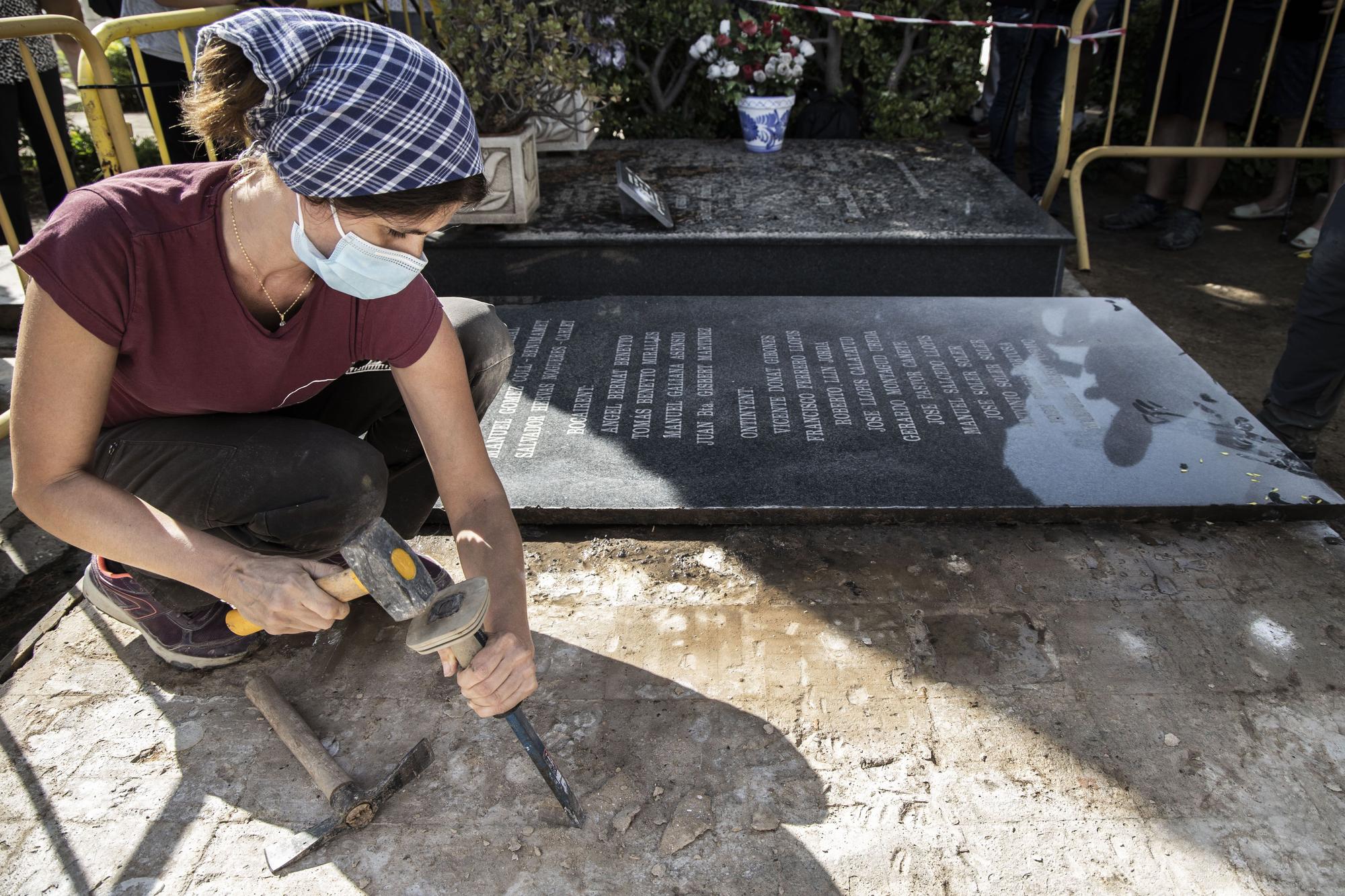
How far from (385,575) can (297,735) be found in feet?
2.29

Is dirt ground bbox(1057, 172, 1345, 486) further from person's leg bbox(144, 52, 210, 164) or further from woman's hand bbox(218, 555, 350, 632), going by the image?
person's leg bbox(144, 52, 210, 164)

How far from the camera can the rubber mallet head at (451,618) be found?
1308 mm

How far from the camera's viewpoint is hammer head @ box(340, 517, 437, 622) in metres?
1.34

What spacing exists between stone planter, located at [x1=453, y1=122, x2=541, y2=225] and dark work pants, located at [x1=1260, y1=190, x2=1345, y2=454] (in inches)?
114

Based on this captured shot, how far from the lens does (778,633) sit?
2.16m

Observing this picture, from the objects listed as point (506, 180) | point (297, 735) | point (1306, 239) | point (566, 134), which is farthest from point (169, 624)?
point (1306, 239)

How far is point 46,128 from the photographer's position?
392 centimetres

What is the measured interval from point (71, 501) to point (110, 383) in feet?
0.77

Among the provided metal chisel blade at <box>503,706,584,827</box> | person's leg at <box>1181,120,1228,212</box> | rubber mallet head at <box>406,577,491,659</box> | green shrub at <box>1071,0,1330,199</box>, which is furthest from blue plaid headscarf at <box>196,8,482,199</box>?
green shrub at <box>1071,0,1330,199</box>

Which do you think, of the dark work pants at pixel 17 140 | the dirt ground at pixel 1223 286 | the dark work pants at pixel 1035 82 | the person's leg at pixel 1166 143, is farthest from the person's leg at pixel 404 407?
the person's leg at pixel 1166 143

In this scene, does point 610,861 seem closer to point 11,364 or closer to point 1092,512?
point 1092,512

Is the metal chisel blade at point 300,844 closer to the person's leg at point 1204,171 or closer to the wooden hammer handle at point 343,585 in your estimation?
the wooden hammer handle at point 343,585

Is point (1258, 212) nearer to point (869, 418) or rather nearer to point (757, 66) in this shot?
point (757, 66)

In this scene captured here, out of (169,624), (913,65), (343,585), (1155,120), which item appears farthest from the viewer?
(913,65)
